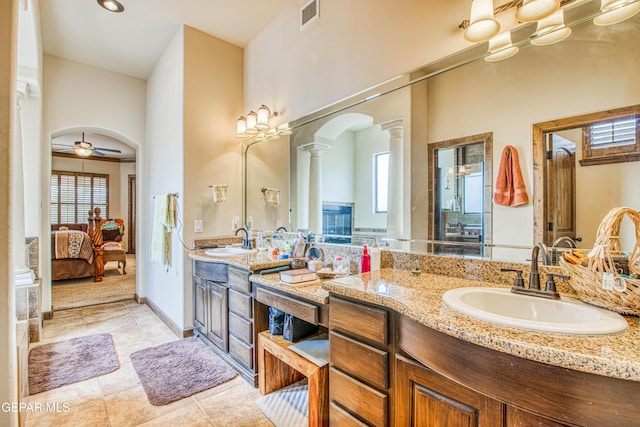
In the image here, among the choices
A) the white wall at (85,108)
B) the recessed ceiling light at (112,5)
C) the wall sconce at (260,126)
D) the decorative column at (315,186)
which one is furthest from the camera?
the white wall at (85,108)

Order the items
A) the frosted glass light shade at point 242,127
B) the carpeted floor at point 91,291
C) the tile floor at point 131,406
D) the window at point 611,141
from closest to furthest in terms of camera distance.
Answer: the window at point 611,141
the tile floor at point 131,406
the frosted glass light shade at point 242,127
the carpeted floor at point 91,291

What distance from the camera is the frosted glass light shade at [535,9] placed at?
1340 millimetres

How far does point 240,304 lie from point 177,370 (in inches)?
32.3

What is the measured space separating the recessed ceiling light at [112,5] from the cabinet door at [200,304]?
105 inches

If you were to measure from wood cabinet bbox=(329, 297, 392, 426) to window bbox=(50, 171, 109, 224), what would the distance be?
31.8 ft

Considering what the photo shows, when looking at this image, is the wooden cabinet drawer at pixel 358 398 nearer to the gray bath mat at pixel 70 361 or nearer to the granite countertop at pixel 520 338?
the granite countertop at pixel 520 338

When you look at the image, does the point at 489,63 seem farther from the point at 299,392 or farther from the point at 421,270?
the point at 299,392

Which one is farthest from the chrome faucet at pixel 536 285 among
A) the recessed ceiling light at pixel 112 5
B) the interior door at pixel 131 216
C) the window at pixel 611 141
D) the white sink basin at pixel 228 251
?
the interior door at pixel 131 216

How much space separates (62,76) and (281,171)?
3.14 m

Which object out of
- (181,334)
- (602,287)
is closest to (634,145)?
(602,287)

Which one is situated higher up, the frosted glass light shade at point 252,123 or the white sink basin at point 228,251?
the frosted glass light shade at point 252,123

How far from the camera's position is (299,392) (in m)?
2.17

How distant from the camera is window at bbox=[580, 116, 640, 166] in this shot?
47.4 inches

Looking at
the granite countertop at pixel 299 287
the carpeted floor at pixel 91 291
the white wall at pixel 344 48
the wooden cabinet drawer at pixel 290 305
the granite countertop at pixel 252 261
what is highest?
the white wall at pixel 344 48
